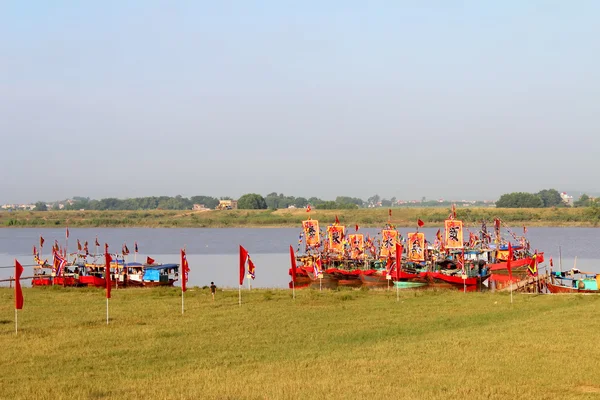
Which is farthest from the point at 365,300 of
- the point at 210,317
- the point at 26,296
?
the point at 26,296

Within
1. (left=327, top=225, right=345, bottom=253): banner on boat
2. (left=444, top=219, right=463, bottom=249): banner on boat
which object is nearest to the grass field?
(left=444, top=219, right=463, bottom=249): banner on boat

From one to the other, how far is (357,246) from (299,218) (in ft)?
377

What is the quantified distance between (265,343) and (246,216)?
159 metres

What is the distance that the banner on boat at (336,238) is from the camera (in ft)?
188

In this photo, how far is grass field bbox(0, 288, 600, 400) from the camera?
634 inches

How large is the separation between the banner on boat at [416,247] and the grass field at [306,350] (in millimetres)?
16841

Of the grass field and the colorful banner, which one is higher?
the colorful banner

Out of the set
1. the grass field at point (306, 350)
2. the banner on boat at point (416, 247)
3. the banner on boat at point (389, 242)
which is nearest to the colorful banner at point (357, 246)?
the banner on boat at point (389, 242)

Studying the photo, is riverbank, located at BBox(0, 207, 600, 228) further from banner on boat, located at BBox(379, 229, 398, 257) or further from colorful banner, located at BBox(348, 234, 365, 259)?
banner on boat, located at BBox(379, 229, 398, 257)

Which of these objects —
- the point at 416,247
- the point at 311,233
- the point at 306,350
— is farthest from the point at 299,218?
the point at 306,350

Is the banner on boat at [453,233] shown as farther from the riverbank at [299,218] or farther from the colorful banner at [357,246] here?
the riverbank at [299,218]

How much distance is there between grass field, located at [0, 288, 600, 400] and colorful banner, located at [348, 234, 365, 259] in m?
22.0

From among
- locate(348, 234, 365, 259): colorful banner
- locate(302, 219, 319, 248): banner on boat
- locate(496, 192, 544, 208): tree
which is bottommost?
locate(348, 234, 365, 259): colorful banner

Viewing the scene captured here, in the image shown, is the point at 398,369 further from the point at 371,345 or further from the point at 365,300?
the point at 365,300
